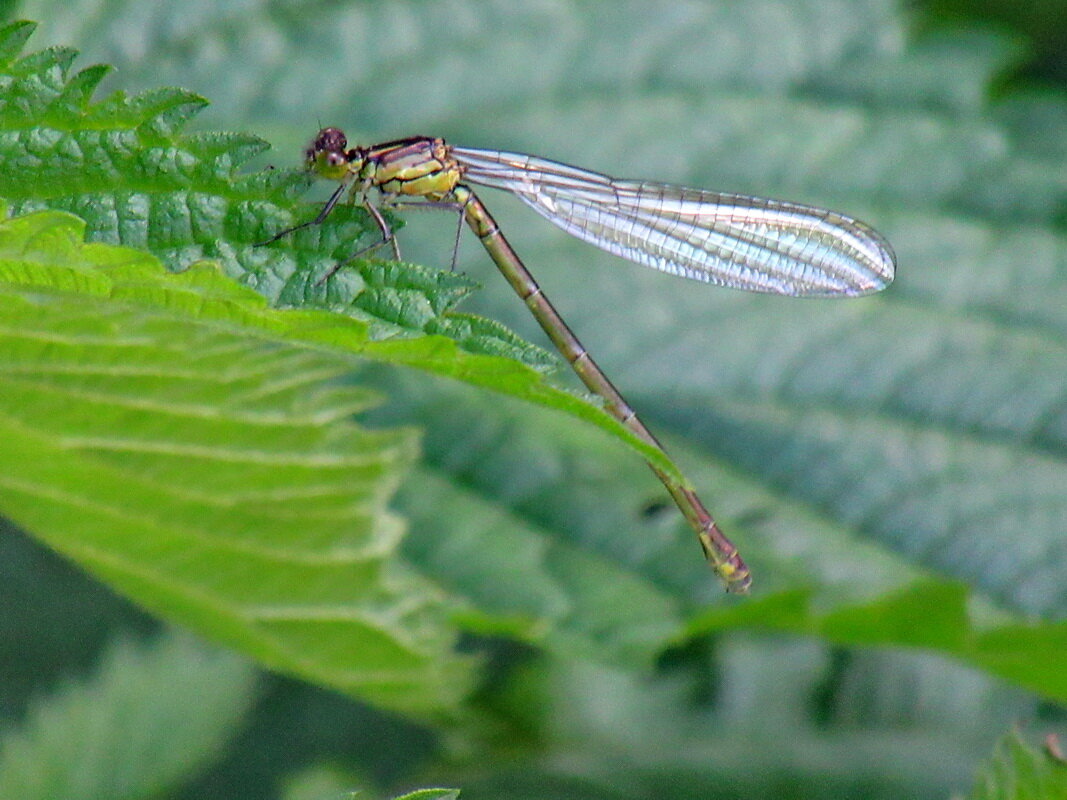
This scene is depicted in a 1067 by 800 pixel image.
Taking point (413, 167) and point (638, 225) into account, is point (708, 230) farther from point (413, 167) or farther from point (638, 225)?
point (413, 167)

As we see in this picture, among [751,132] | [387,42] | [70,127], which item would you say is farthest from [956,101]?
[70,127]

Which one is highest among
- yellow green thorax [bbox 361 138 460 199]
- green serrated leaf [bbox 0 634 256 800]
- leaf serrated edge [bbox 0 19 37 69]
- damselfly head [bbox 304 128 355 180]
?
yellow green thorax [bbox 361 138 460 199]

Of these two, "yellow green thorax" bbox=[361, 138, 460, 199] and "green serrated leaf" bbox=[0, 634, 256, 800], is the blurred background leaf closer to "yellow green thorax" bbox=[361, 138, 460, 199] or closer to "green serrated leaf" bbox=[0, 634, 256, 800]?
"green serrated leaf" bbox=[0, 634, 256, 800]

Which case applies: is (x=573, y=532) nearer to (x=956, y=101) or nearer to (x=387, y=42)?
(x=387, y=42)

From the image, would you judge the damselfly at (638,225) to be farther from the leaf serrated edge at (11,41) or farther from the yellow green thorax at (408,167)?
the leaf serrated edge at (11,41)

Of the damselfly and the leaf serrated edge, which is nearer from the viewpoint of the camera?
the leaf serrated edge

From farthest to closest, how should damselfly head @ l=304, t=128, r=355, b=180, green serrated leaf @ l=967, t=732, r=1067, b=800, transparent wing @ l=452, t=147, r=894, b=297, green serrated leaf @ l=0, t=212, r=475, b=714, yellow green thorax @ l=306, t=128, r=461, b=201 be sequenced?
transparent wing @ l=452, t=147, r=894, b=297
yellow green thorax @ l=306, t=128, r=461, b=201
damselfly head @ l=304, t=128, r=355, b=180
green serrated leaf @ l=967, t=732, r=1067, b=800
green serrated leaf @ l=0, t=212, r=475, b=714

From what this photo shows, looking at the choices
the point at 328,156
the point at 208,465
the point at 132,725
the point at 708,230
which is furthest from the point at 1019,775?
the point at 132,725

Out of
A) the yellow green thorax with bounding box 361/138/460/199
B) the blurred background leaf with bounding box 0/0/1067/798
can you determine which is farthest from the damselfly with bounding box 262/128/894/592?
the blurred background leaf with bounding box 0/0/1067/798
